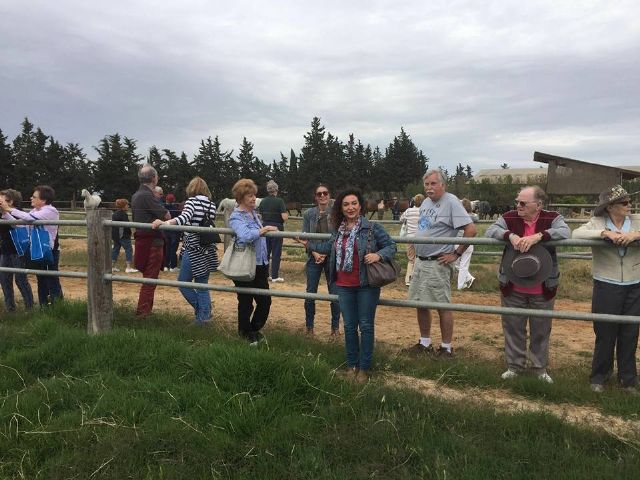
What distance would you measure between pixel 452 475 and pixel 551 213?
2.28m

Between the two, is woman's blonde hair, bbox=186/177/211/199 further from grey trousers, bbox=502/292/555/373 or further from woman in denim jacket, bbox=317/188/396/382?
grey trousers, bbox=502/292/555/373

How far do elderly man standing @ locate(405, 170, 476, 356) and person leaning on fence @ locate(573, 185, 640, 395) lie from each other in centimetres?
103

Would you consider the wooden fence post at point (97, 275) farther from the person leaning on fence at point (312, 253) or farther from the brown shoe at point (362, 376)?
the brown shoe at point (362, 376)

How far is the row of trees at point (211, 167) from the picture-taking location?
50.9m

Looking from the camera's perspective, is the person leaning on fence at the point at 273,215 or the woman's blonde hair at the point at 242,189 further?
the person leaning on fence at the point at 273,215

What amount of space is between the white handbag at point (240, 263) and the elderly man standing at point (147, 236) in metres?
1.59

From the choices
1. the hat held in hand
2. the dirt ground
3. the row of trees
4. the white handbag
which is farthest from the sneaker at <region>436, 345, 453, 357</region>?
the row of trees

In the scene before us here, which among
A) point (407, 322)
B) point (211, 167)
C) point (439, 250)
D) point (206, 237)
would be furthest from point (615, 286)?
point (211, 167)

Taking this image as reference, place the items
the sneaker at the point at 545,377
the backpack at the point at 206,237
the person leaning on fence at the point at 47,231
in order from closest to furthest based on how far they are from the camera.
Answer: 1. the sneaker at the point at 545,377
2. the backpack at the point at 206,237
3. the person leaning on fence at the point at 47,231

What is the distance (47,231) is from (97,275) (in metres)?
1.65

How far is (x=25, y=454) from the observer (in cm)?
297

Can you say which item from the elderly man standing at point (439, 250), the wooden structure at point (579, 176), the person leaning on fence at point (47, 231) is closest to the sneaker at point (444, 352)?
the elderly man standing at point (439, 250)

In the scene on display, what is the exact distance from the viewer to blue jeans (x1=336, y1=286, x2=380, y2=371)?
394 centimetres

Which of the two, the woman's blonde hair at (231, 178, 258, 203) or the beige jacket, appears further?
the woman's blonde hair at (231, 178, 258, 203)
